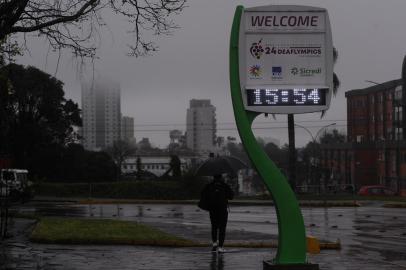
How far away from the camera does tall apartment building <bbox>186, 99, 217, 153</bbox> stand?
129688 millimetres

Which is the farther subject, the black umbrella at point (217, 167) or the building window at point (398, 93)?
the building window at point (398, 93)

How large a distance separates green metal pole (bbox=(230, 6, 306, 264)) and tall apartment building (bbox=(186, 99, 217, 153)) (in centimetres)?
10690

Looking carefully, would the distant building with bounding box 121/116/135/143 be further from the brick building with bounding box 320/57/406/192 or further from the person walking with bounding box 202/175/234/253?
the person walking with bounding box 202/175/234/253

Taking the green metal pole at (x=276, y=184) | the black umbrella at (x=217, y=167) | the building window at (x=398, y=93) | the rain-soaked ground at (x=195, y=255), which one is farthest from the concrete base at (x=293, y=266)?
the building window at (x=398, y=93)

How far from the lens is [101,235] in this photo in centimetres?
1722

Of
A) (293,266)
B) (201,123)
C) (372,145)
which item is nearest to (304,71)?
(293,266)

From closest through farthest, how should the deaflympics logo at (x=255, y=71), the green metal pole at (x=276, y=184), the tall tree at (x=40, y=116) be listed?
the green metal pole at (x=276, y=184), the deaflympics logo at (x=255, y=71), the tall tree at (x=40, y=116)

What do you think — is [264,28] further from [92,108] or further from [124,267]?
[92,108]

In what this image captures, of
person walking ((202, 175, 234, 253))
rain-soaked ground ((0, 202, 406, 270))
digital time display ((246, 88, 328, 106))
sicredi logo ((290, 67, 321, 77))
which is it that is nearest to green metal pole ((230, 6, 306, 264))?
digital time display ((246, 88, 328, 106))

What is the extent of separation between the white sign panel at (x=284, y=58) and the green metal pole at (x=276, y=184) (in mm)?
119

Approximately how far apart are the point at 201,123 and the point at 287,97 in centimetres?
11870

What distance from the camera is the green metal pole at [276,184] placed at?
452 inches

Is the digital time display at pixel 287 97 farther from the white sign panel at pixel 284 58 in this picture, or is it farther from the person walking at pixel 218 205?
the person walking at pixel 218 205

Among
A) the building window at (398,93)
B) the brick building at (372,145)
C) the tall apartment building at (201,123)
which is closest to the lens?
the building window at (398,93)
